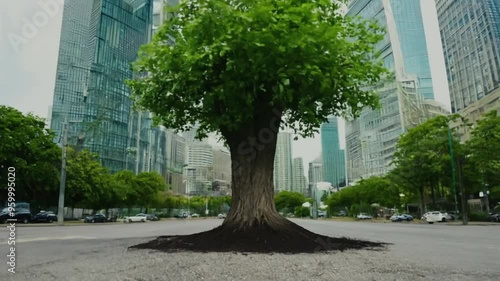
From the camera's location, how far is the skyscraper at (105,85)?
9056cm

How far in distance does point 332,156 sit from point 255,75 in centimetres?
14860

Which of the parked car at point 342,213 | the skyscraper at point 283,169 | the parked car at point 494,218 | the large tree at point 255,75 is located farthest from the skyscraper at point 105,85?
the large tree at point 255,75

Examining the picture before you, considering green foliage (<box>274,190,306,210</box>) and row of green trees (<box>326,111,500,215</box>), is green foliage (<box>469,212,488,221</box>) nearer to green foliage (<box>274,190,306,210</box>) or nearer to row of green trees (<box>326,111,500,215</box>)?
row of green trees (<box>326,111,500,215</box>)

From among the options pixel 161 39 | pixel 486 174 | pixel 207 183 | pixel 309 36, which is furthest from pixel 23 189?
pixel 207 183

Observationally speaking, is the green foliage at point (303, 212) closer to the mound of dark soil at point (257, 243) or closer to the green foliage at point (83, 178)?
the green foliage at point (83, 178)

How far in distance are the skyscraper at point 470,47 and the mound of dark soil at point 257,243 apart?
3382 inches

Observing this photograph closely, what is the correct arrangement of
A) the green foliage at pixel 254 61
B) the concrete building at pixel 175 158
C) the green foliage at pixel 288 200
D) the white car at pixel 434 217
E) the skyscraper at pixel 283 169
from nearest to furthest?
the green foliage at pixel 254 61 → the white car at pixel 434 217 → the skyscraper at pixel 283 169 → the green foliage at pixel 288 200 → the concrete building at pixel 175 158

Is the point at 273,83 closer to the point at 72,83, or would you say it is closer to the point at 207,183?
the point at 72,83

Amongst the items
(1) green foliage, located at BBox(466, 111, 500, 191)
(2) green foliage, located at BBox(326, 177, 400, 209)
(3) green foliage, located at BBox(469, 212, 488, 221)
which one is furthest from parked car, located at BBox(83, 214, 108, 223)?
(3) green foliage, located at BBox(469, 212, 488, 221)

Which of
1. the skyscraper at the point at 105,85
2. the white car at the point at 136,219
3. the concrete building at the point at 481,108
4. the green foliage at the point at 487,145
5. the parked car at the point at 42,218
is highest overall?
the skyscraper at the point at 105,85

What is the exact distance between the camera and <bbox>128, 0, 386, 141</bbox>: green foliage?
7402mm

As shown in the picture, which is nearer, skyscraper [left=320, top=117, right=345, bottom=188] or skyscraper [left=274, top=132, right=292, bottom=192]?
skyscraper [left=274, top=132, right=292, bottom=192]

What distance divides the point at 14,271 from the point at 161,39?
5.45 meters

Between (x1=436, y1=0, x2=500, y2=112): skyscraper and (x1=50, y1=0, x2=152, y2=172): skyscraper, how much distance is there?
257 feet
